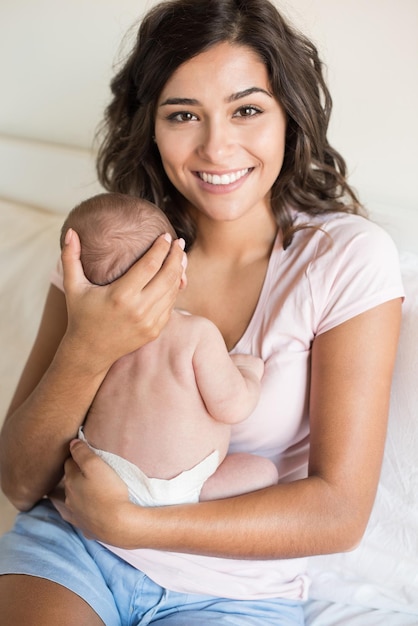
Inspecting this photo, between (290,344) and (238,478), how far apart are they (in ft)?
0.90

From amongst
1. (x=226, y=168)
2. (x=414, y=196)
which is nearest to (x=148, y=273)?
(x=226, y=168)

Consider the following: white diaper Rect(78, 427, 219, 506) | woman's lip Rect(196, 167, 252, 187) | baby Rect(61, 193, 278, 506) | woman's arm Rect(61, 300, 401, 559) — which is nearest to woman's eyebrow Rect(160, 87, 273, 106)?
woman's lip Rect(196, 167, 252, 187)

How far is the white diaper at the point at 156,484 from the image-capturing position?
1.29m

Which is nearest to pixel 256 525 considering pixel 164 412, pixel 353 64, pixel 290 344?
pixel 164 412

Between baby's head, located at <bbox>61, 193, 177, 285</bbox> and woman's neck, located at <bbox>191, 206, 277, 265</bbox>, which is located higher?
baby's head, located at <bbox>61, 193, 177, 285</bbox>

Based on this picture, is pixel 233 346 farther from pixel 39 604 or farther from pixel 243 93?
pixel 39 604

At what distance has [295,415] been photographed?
1463 millimetres

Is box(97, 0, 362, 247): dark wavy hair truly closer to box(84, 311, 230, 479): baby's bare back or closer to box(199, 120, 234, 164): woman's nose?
box(199, 120, 234, 164): woman's nose

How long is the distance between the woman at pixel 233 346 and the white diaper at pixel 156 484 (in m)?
0.02

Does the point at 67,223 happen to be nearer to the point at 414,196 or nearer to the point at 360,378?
the point at 360,378

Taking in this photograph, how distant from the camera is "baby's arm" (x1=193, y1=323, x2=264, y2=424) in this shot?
1292 mm

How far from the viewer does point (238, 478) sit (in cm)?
136

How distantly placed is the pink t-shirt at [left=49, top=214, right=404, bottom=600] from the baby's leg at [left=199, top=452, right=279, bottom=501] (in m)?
0.08

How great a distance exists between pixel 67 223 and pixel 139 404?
355 mm
